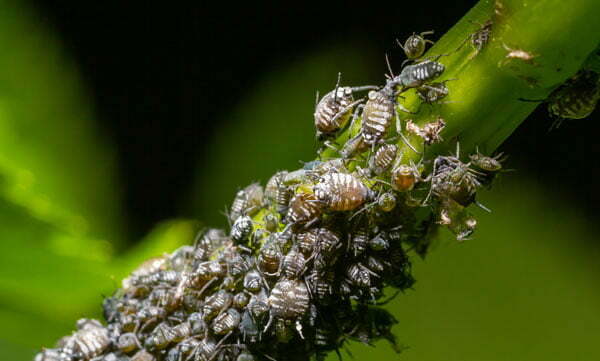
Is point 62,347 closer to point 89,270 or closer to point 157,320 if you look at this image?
point 157,320

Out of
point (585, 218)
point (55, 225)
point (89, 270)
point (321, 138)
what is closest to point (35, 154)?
point (55, 225)

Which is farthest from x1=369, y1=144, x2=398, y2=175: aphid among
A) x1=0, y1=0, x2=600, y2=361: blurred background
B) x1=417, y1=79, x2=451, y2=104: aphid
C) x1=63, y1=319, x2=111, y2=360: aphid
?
x1=0, y1=0, x2=600, y2=361: blurred background

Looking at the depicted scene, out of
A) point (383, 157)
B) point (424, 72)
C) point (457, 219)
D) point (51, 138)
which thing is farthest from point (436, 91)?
point (51, 138)

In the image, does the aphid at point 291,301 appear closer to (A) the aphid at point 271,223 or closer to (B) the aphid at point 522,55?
(A) the aphid at point 271,223

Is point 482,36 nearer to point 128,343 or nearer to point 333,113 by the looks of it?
point 333,113

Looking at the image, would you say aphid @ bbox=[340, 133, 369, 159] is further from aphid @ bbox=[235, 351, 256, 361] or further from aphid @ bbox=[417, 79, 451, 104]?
aphid @ bbox=[235, 351, 256, 361]
